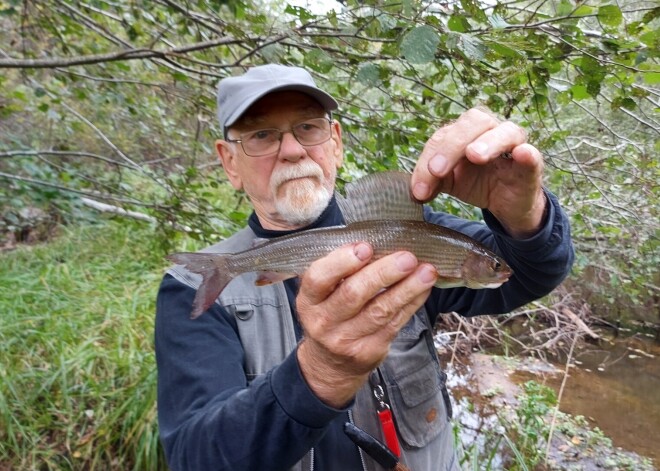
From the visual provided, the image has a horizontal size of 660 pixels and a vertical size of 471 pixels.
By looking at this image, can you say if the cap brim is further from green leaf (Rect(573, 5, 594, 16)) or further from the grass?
the grass

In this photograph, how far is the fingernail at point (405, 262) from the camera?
1368 millimetres

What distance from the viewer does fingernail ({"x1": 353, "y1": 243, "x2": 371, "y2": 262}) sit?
1367 millimetres

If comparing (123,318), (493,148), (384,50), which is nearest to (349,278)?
(493,148)


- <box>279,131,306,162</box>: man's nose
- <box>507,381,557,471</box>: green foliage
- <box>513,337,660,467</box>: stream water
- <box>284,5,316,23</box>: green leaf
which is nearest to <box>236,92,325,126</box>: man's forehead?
<box>279,131,306,162</box>: man's nose

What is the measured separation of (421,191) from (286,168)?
96cm

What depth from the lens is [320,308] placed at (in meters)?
1.40

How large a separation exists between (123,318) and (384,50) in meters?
3.77

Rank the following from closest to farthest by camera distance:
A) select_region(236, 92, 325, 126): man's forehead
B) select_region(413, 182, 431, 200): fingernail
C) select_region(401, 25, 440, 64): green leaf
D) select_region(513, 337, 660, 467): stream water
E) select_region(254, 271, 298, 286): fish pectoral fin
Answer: select_region(413, 182, 431, 200): fingernail → select_region(254, 271, 298, 286): fish pectoral fin → select_region(401, 25, 440, 64): green leaf → select_region(236, 92, 325, 126): man's forehead → select_region(513, 337, 660, 467): stream water

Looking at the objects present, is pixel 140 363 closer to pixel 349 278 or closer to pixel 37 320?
pixel 37 320

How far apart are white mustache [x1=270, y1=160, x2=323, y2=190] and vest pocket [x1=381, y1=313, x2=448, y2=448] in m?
0.86

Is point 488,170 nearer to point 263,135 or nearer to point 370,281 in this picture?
point 370,281

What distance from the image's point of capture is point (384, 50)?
101 inches

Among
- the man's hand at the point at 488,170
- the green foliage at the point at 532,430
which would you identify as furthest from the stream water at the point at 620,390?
the man's hand at the point at 488,170

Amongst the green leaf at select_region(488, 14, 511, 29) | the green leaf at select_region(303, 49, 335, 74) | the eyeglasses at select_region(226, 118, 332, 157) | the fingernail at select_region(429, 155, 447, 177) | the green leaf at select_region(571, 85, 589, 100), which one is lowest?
the eyeglasses at select_region(226, 118, 332, 157)
